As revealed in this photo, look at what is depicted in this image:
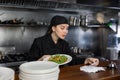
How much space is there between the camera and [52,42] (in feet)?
8.34

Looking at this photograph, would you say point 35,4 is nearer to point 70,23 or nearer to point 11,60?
point 70,23

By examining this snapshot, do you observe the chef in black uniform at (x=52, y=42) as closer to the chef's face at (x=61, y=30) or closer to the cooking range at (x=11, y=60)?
the chef's face at (x=61, y=30)

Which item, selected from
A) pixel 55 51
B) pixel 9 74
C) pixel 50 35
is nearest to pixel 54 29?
pixel 50 35

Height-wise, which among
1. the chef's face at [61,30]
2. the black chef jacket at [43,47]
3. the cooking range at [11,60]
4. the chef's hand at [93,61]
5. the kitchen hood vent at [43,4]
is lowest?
the cooking range at [11,60]

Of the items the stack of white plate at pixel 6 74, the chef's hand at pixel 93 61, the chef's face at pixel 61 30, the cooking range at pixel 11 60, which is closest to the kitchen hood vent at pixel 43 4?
the cooking range at pixel 11 60

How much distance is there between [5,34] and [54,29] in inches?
75.5

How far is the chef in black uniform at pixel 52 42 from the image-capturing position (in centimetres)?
236

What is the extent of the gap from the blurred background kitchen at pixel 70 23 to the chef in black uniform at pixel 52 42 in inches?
48.9

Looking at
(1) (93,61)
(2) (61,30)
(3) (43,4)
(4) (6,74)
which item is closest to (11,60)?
(3) (43,4)

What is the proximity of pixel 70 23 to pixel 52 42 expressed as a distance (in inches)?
81.8

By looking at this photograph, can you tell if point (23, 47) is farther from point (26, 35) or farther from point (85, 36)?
point (85, 36)

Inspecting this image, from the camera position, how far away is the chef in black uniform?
236cm

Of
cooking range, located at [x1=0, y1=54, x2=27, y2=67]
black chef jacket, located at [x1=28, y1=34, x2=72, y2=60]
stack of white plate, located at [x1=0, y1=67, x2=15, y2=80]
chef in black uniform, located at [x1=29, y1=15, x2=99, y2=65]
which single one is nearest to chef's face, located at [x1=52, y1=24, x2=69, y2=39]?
chef in black uniform, located at [x1=29, y1=15, x2=99, y2=65]

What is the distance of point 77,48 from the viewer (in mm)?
4664
